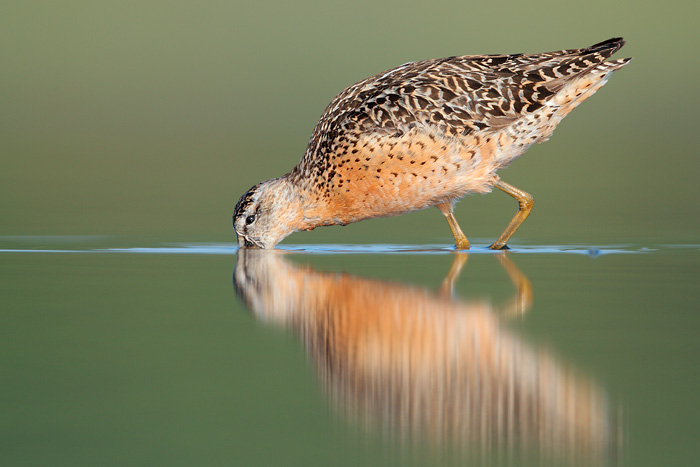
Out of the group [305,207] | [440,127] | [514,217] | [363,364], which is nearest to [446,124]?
[440,127]

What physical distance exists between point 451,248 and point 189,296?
13.5 ft

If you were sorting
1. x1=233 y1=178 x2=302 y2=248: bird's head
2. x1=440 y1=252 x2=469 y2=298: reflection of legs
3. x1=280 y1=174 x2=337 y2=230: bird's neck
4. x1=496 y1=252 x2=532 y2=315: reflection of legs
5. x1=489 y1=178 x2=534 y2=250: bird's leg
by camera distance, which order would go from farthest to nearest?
x1=233 y1=178 x2=302 y2=248: bird's head
x1=280 y1=174 x2=337 y2=230: bird's neck
x1=489 y1=178 x2=534 y2=250: bird's leg
x1=440 y1=252 x2=469 y2=298: reflection of legs
x1=496 y1=252 x2=532 y2=315: reflection of legs

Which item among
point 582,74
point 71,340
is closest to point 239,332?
point 71,340

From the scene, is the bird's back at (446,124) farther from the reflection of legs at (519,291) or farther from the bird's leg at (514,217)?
the reflection of legs at (519,291)

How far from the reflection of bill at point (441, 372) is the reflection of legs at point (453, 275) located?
0.05m

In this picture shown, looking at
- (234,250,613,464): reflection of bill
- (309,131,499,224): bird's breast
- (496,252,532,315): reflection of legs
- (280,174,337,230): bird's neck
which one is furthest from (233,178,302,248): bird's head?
(234,250,613,464): reflection of bill

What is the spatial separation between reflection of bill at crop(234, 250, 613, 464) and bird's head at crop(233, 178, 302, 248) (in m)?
3.81

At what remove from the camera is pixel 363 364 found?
372cm

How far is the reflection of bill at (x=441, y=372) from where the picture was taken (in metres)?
2.83

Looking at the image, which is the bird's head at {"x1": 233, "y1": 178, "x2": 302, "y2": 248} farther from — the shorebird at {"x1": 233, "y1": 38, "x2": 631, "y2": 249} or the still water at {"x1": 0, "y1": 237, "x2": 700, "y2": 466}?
the still water at {"x1": 0, "y1": 237, "x2": 700, "y2": 466}

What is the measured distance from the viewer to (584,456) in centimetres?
262

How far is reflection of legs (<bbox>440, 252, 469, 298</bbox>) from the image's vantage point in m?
5.51

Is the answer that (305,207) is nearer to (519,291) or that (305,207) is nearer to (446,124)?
(446,124)

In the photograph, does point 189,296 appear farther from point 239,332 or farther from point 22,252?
point 22,252
